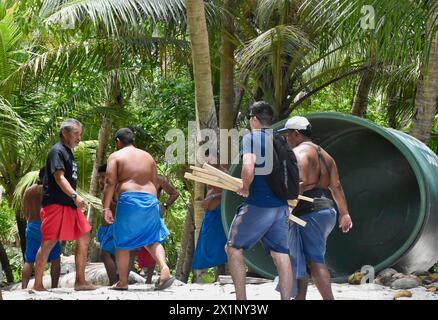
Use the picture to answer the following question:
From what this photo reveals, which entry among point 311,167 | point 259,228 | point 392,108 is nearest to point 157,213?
point 311,167

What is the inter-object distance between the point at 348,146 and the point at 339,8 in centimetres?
317

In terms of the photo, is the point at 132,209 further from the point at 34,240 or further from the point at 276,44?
the point at 276,44

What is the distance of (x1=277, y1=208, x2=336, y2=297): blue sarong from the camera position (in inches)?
330

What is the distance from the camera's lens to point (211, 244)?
37.5ft

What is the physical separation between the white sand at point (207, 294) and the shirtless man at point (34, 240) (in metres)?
0.62

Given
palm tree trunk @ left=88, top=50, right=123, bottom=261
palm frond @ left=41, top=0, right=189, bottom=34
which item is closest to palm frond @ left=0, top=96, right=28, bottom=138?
palm frond @ left=41, top=0, right=189, bottom=34

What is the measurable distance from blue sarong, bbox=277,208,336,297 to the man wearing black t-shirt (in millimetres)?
2581

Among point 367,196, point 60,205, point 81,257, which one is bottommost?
point 81,257

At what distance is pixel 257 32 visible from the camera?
1486 cm

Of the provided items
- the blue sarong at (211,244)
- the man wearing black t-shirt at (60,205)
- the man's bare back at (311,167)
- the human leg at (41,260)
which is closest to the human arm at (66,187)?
the man wearing black t-shirt at (60,205)

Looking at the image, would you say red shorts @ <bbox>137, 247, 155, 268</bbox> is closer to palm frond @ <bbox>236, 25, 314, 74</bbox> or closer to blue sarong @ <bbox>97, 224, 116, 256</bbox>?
blue sarong @ <bbox>97, 224, 116, 256</bbox>

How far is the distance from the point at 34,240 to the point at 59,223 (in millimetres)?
1057
